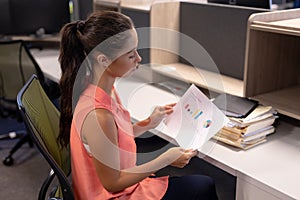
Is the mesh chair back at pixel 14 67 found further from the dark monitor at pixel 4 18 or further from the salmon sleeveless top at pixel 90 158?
the salmon sleeveless top at pixel 90 158

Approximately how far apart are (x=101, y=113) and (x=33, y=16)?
210cm

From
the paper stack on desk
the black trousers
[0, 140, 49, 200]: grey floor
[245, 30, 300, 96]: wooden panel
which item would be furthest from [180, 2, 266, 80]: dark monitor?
[0, 140, 49, 200]: grey floor

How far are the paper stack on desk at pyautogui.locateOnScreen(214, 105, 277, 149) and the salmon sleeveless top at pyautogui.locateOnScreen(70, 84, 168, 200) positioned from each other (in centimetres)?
35

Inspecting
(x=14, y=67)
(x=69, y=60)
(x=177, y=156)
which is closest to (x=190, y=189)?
(x=177, y=156)

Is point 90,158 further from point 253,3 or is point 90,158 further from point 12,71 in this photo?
point 12,71

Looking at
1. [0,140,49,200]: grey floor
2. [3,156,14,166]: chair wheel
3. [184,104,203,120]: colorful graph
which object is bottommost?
[0,140,49,200]: grey floor

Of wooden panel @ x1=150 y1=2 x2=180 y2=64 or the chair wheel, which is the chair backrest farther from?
wooden panel @ x1=150 y1=2 x2=180 y2=64

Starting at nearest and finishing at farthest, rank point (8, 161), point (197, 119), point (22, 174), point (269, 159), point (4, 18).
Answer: point (269, 159), point (197, 119), point (22, 174), point (8, 161), point (4, 18)

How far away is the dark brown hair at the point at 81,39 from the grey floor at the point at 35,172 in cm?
49

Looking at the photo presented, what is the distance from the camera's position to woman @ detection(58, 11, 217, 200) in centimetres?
121

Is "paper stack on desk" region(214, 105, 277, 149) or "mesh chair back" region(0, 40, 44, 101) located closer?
"paper stack on desk" region(214, 105, 277, 149)

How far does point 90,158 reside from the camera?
1.25m

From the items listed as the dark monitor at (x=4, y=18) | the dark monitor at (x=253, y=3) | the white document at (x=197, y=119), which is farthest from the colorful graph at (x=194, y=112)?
the dark monitor at (x=4, y=18)

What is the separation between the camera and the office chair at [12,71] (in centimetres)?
253
